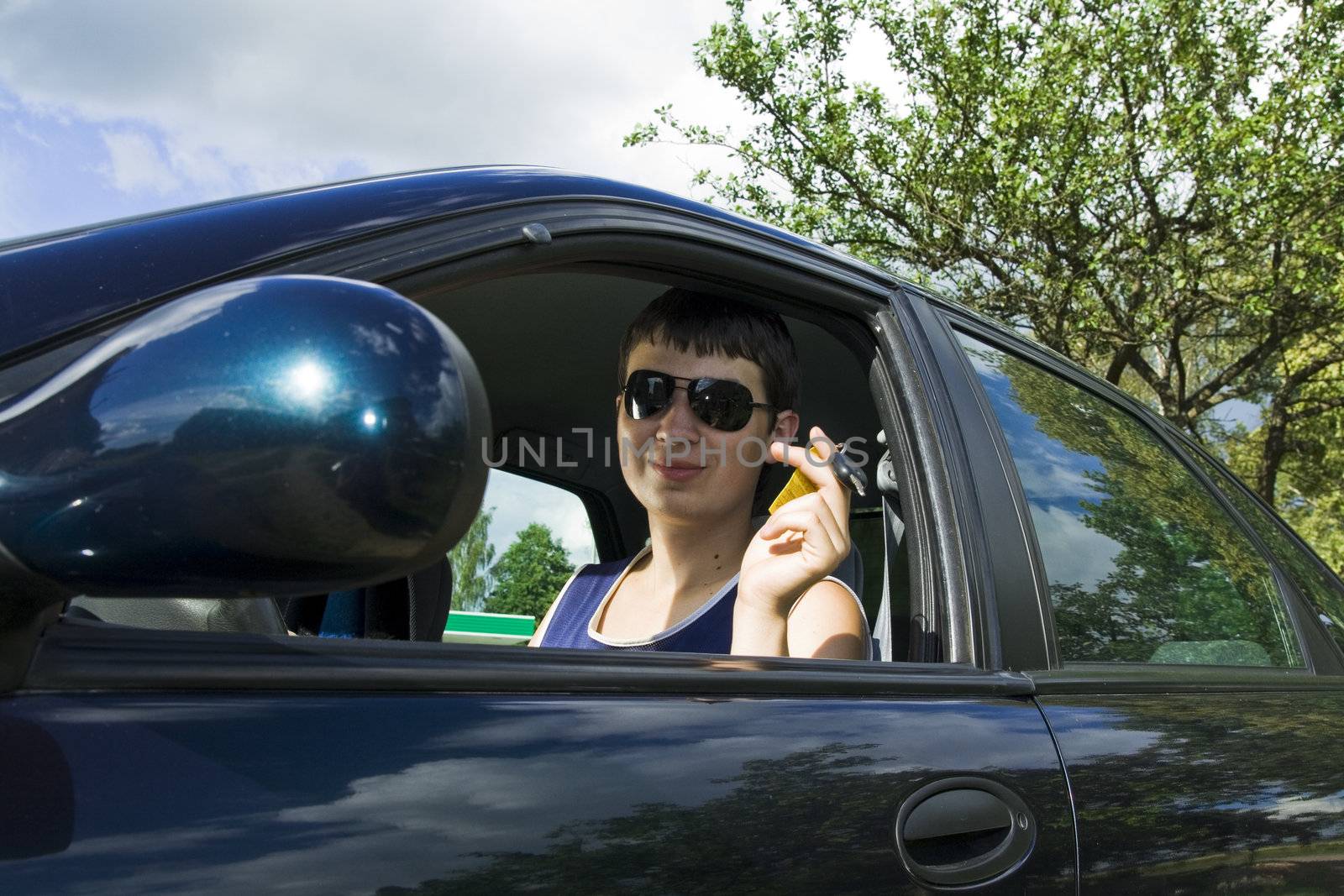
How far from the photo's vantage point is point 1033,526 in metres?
1.79

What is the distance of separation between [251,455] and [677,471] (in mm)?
1476

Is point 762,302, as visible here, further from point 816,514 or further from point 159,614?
point 159,614

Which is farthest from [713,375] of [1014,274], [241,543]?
[1014,274]

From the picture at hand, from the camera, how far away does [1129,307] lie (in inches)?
560

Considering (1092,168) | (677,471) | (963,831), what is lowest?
(963,831)

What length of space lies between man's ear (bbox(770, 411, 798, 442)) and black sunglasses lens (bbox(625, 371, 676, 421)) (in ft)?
0.82

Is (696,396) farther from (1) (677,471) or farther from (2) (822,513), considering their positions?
(2) (822,513)

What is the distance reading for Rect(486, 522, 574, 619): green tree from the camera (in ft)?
8.64

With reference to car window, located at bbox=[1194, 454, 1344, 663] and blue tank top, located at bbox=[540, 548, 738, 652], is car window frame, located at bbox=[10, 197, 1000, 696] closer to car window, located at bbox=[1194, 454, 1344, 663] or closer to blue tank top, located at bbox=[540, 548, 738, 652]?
blue tank top, located at bbox=[540, 548, 738, 652]

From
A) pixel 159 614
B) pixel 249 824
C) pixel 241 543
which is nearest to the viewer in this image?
pixel 241 543

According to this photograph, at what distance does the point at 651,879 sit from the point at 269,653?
0.36 metres

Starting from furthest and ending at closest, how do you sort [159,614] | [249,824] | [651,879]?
[159,614]
[651,879]
[249,824]

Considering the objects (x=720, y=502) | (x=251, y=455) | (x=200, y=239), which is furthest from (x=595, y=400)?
(x=251, y=455)

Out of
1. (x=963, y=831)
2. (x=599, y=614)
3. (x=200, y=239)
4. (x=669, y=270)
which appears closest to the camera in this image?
(x=200, y=239)
